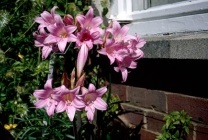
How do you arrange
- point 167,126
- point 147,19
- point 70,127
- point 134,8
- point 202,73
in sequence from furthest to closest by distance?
point 134,8
point 147,19
point 70,127
point 167,126
point 202,73

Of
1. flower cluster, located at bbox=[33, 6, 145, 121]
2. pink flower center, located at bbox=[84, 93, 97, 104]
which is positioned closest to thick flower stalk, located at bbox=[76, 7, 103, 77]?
flower cluster, located at bbox=[33, 6, 145, 121]

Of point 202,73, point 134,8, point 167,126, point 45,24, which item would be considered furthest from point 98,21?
point 134,8

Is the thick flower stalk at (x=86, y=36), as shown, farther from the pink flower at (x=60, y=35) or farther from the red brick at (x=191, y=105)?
the red brick at (x=191, y=105)

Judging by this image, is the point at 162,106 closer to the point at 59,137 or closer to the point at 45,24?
the point at 59,137

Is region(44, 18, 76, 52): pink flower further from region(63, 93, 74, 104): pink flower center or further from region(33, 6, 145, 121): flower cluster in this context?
region(63, 93, 74, 104): pink flower center

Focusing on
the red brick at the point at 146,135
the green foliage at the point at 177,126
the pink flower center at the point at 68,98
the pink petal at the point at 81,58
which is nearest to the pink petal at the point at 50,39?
the pink petal at the point at 81,58
